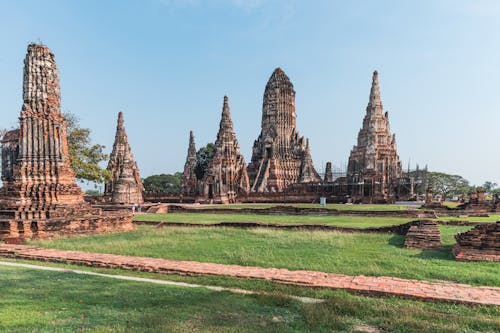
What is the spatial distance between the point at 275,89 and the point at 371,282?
48.3 m

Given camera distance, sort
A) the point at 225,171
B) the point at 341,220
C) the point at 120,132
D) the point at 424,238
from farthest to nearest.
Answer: the point at 225,171 < the point at 120,132 < the point at 341,220 < the point at 424,238

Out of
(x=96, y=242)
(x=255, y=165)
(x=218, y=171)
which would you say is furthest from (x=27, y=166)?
(x=255, y=165)

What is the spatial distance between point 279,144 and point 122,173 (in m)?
24.8

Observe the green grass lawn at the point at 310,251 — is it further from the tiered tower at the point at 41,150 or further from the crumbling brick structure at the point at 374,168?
the crumbling brick structure at the point at 374,168

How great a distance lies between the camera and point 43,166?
14.8 meters

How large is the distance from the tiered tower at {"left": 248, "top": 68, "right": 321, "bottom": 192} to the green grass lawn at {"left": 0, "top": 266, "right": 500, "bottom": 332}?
4283 centimetres

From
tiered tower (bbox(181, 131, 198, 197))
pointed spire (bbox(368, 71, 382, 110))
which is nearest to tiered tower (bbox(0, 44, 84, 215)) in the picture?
tiered tower (bbox(181, 131, 198, 197))

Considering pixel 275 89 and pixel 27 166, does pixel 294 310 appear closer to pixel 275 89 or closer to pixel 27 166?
pixel 27 166

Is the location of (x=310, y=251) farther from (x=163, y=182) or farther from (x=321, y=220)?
(x=163, y=182)

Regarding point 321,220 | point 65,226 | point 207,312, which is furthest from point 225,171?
point 207,312

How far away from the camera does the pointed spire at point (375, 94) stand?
38250 millimetres

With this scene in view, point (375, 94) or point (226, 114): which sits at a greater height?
point (375, 94)

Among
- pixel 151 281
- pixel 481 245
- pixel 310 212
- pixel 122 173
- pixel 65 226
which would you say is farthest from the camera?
pixel 122 173

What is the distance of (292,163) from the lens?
51281 mm
